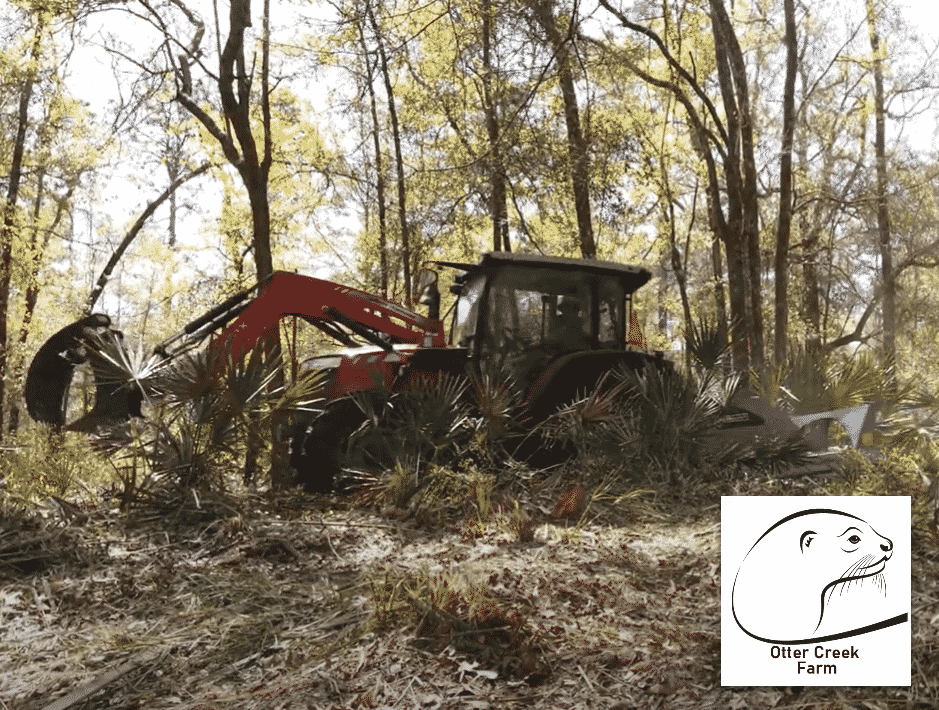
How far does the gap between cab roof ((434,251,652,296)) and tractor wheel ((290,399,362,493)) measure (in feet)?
5.71

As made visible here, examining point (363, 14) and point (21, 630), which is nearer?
point (21, 630)

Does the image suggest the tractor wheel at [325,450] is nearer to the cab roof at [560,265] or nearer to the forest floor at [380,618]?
the forest floor at [380,618]

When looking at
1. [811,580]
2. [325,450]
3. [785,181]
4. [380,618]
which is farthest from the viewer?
[785,181]

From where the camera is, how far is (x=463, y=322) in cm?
749

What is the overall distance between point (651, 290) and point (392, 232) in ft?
38.0

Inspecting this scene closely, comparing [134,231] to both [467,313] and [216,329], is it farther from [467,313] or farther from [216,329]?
[467,313]

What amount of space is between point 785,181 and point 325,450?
10784mm

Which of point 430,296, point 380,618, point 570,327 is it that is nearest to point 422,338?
point 430,296

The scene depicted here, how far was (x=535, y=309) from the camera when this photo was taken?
7441 millimetres

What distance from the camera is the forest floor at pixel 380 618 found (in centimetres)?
287

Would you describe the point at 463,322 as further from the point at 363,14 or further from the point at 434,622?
the point at 434,622

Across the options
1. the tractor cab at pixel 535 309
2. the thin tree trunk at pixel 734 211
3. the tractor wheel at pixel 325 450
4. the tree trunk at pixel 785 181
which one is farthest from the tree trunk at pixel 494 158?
the tree trunk at pixel 785 181

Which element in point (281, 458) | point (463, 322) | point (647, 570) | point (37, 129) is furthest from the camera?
point (37, 129)

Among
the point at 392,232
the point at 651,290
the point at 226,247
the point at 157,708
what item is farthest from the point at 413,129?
the point at 157,708
